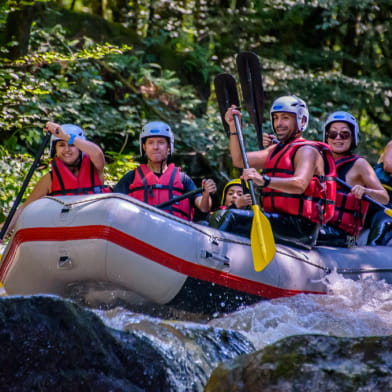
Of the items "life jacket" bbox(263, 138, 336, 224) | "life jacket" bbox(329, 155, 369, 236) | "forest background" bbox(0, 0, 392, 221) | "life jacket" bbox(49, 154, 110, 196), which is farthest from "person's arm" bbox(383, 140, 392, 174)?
"forest background" bbox(0, 0, 392, 221)

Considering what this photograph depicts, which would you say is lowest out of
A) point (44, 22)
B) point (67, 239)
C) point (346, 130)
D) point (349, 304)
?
point (349, 304)

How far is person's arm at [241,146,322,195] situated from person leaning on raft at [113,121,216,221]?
2.14ft

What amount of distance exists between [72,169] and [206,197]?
50.5 inches

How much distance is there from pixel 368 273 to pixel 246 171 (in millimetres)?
1380

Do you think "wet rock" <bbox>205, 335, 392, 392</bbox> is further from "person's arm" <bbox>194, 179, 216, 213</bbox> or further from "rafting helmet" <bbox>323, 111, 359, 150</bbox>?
"rafting helmet" <bbox>323, 111, 359, 150</bbox>

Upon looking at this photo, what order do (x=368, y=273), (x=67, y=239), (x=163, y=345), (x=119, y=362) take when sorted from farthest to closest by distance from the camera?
(x=368, y=273)
(x=67, y=239)
(x=163, y=345)
(x=119, y=362)

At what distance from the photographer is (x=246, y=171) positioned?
5.36 m

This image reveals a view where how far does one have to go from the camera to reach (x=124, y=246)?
14.8 ft

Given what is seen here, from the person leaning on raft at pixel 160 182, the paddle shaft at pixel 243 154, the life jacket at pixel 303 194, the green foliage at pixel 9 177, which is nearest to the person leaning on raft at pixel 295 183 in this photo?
the life jacket at pixel 303 194

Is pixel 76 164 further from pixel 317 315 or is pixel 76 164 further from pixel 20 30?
pixel 20 30

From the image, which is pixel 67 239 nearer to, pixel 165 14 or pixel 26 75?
pixel 26 75

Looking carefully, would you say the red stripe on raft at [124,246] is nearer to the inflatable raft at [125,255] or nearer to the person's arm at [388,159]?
the inflatable raft at [125,255]

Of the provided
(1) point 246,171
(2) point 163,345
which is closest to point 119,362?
(2) point 163,345

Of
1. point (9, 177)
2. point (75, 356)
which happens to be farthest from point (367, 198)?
point (9, 177)
